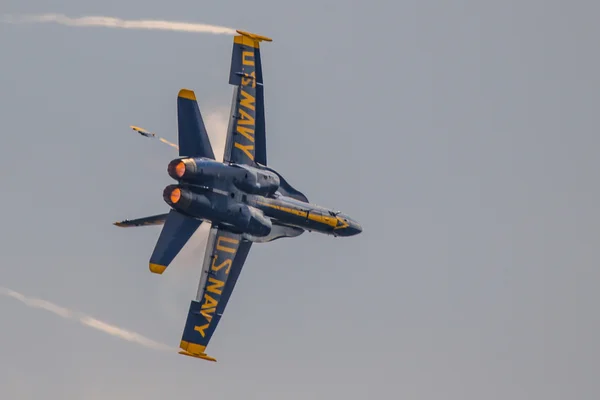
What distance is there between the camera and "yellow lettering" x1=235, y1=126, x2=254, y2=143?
7194 centimetres

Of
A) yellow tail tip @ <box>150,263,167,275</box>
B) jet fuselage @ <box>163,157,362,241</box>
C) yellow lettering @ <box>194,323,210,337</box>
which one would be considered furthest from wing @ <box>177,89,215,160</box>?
yellow lettering @ <box>194,323,210,337</box>

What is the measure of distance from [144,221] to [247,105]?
259 inches

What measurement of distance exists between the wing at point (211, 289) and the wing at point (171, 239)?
249 cm

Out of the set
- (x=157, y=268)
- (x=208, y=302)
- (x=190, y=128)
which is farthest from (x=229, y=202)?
(x=208, y=302)

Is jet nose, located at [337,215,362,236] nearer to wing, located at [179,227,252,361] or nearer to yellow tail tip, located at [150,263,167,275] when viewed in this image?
wing, located at [179,227,252,361]

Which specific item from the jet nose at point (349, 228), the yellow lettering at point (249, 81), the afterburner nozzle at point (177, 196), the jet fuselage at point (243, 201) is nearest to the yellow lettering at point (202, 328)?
the jet fuselage at point (243, 201)

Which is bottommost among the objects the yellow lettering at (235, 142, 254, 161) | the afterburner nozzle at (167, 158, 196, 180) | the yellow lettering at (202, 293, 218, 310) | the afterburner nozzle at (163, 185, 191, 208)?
the yellow lettering at (202, 293, 218, 310)

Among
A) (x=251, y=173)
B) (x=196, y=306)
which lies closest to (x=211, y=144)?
(x=251, y=173)

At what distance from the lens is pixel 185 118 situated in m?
68.9

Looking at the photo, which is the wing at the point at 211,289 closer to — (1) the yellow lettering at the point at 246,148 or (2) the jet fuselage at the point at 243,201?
(2) the jet fuselage at the point at 243,201

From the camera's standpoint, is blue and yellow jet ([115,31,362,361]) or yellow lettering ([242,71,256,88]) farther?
yellow lettering ([242,71,256,88])

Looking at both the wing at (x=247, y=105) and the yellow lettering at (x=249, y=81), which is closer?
the wing at (x=247, y=105)

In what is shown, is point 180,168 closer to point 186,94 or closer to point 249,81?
point 186,94

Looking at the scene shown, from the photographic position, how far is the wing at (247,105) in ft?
235
